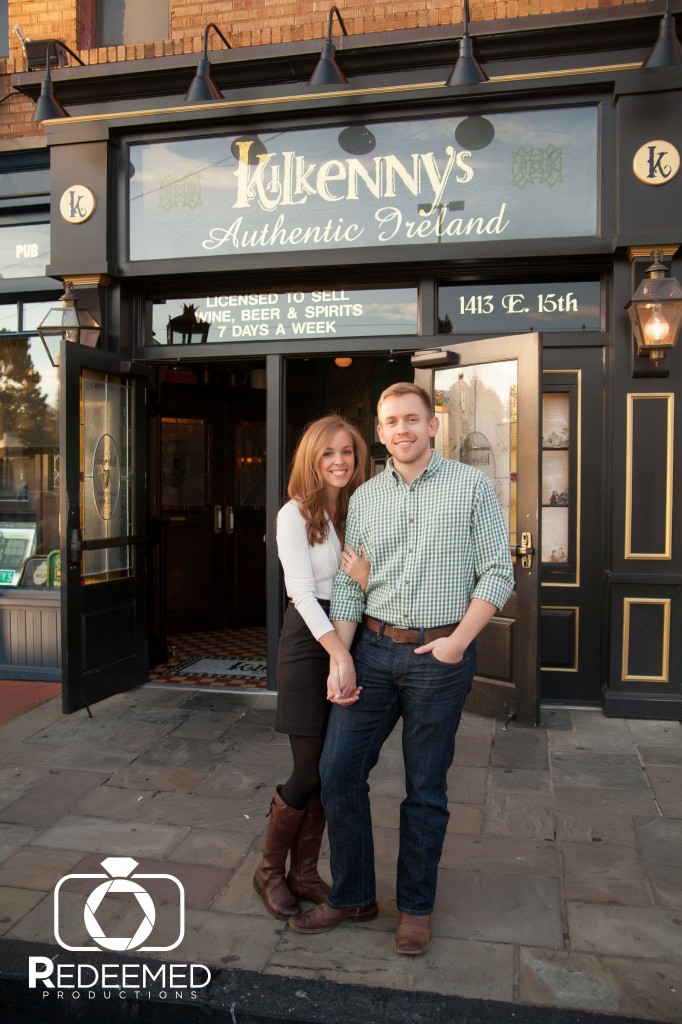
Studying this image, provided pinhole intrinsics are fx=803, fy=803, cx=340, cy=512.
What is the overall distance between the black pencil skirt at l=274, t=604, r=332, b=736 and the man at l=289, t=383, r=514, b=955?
75 millimetres

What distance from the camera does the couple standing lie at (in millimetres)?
2799

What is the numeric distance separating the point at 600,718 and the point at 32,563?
4.83 metres

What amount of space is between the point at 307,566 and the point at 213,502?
6456mm

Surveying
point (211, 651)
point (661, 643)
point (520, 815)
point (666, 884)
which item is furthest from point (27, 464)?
point (666, 884)

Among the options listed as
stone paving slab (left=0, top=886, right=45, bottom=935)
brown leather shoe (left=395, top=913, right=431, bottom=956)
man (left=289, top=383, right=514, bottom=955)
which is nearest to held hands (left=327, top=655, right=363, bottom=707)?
man (left=289, top=383, right=514, bottom=955)

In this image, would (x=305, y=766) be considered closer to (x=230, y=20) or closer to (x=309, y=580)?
(x=309, y=580)

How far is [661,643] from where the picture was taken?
18.4ft

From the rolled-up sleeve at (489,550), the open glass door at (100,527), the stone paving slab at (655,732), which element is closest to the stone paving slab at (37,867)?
the open glass door at (100,527)

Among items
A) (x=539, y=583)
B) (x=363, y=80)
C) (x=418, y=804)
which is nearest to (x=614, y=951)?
(x=418, y=804)

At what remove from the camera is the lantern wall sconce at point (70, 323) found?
609 centimetres

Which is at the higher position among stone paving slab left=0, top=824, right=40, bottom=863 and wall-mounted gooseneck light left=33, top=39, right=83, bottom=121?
wall-mounted gooseneck light left=33, top=39, right=83, bottom=121

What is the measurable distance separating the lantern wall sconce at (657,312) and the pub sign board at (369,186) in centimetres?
61

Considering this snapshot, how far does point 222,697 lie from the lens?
6223 mm

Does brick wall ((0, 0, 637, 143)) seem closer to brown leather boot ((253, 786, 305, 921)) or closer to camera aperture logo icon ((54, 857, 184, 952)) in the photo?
brown leather boot ((253, 786, 305, 921))
